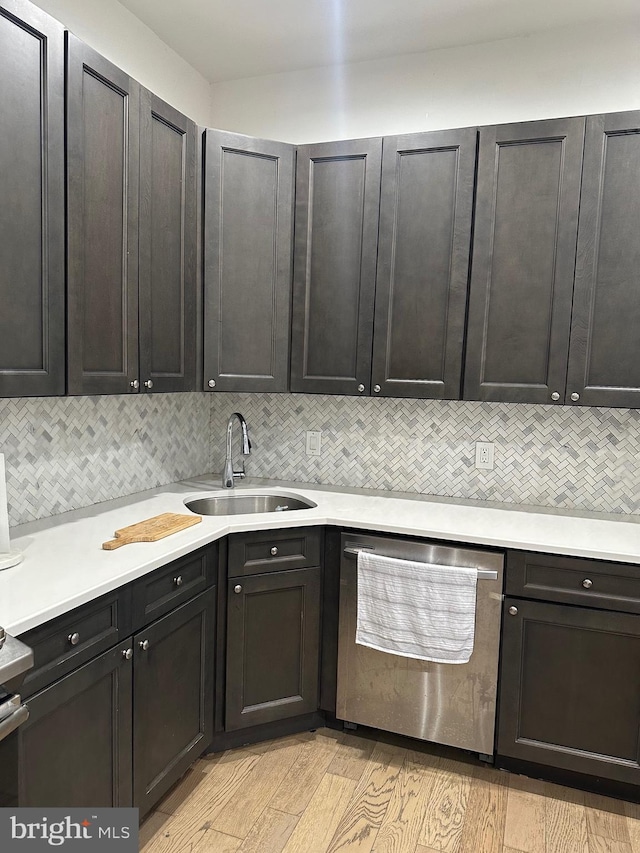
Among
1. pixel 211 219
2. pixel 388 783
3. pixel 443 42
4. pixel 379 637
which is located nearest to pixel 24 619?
pixel 379 637

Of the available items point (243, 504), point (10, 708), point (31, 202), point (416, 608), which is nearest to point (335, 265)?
point (243, 504)

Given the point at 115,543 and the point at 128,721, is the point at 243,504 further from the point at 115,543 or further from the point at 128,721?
the point at 128,721

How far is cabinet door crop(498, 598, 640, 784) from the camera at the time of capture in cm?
205

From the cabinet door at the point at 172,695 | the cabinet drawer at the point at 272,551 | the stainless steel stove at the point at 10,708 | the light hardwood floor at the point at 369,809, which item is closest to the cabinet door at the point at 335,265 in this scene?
the cabinet drawer at the point at 272,551

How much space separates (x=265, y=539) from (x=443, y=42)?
2.18m

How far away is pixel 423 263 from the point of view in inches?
96.1

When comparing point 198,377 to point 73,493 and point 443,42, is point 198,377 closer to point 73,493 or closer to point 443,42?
point 73,493

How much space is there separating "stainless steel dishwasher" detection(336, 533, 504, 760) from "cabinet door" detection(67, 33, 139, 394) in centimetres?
110

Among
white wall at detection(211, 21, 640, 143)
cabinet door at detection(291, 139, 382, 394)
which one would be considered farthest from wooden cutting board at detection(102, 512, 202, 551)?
white wall at detection(211, 21, 640, 143)

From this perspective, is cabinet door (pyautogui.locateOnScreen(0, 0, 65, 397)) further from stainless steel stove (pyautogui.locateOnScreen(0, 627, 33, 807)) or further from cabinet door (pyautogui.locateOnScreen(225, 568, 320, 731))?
cabinet door (pyautogui.locateOnScreen(225, 568, 320, 731))

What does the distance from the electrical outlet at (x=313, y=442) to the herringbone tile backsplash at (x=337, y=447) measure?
25mm

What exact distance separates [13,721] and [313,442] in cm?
194

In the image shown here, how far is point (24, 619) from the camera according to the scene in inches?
52.9

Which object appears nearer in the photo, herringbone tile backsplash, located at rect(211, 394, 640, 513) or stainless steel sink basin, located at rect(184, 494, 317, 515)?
herringbone tile backsplash, located at rect(211, 394, 640, 513)
